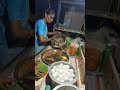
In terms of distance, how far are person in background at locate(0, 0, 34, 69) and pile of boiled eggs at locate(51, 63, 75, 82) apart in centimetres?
27

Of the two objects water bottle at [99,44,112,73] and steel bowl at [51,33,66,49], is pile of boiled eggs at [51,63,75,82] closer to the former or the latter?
steel bowl at [51,33,66,49]

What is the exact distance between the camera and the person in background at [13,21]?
0.98 meters

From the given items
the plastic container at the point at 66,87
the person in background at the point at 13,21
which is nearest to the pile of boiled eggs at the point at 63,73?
the plastic container at the point at 66,87

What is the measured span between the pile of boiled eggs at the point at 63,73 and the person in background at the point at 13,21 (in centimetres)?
27

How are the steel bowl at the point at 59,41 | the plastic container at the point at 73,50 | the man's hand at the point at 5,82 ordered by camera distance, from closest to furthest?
the man's hand at the point at 5,82 < the steel bowl at the point at 59,41 < the plastic container at the point at 73,50

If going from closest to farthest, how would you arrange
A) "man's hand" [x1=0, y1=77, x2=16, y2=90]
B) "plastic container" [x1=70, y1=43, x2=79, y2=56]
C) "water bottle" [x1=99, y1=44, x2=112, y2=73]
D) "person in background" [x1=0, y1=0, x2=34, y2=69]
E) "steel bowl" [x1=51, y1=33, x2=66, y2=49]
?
1. "person in background" [x1=0, y1=0, x2=34, y2=69]
2. "man's hand" [x1=0, y1=77, x2=16, y2=90]
3. "steel bowl" [x1=51, y1=33, x2=66, y2=49]
4. "plastic container" [x1=70, y1=43, x2=79, y2=56]
5. "water bottle" [x1=99, y1=44, x2=112, y2=73]

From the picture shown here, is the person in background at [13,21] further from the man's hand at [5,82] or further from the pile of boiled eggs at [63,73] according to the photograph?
the pile of boiled eggs at [63,73]

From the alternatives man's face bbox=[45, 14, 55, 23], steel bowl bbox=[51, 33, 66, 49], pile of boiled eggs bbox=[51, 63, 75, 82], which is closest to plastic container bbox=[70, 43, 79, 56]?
steel bowl bbox=[51, 33, 66, 49]

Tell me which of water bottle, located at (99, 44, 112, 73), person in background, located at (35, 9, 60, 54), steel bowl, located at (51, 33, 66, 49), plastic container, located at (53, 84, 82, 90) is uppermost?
person in background, located at (35, 9, 60, 54)

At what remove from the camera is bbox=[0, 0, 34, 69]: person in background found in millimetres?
980

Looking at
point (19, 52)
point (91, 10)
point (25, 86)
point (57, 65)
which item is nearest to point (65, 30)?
point (57, 65)

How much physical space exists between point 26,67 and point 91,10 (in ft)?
4.53

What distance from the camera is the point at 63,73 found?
1221mm

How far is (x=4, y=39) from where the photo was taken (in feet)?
3.54
